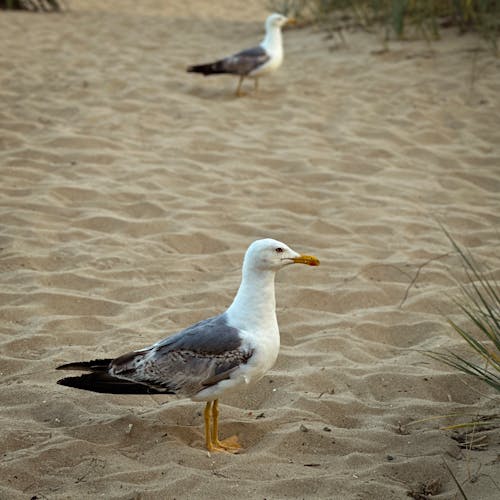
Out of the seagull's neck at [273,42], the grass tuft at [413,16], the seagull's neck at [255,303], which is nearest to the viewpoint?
the seagull's neck at [255,303]

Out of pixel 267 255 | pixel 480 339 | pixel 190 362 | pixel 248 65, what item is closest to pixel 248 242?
pixel 480 339


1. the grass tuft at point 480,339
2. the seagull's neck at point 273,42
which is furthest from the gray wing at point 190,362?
the seagull's neck at point 273,42

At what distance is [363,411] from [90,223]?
2541 millimetres

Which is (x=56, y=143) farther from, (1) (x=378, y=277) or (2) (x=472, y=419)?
(2) (x=472, y=419)

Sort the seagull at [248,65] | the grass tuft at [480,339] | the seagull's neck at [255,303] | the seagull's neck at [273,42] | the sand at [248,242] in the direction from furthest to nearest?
the seagull's neck at [273,42] → the seagull at [248,65] → the seagull's neck at [255,303] → the sand at [248,242] → the grass tuft at [480,339]

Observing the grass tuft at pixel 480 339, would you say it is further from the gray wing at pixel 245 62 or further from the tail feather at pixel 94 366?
the gray wing at pixel 245 62

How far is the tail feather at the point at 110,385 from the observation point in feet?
10.2

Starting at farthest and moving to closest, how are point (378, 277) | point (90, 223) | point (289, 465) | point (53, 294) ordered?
point (90, 223) → point (378, 277) → point (53, 294) → point (289, 465)

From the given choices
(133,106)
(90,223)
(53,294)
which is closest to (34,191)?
(90,223)

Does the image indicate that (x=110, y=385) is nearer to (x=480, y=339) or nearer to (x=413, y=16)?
(x=480, y=339)

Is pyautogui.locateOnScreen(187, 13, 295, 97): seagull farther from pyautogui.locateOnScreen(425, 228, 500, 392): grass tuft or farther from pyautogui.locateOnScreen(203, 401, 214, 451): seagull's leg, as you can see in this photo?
pyautogui.locateOnScreen(203, 401, 214, 451): seagull's leg

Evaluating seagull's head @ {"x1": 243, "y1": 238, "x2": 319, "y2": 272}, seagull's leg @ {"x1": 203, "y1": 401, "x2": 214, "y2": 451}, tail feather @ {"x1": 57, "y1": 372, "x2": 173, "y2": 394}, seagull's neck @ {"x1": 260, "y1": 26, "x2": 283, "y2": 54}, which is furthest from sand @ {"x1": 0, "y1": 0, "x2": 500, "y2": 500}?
seagull's head @ {"x1": 243, "y1": 238, "x2": 319, "y2": 272}

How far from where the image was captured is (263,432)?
3297mm

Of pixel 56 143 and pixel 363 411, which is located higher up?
pixel 56 143
